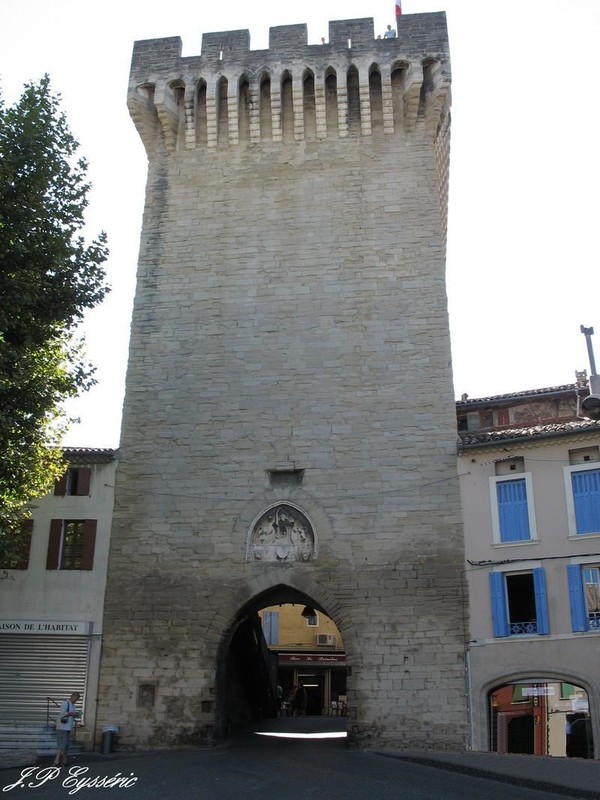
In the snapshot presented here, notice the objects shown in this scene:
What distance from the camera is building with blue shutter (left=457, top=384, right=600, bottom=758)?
559 inches

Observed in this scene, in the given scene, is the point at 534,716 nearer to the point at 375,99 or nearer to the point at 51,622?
the point at 51,622

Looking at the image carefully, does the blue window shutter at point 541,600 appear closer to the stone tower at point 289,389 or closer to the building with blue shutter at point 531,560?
the building with blue shutter at point 531,560

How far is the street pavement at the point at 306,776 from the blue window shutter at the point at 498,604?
2067 mm

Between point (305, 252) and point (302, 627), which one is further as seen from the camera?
point (302, 627)

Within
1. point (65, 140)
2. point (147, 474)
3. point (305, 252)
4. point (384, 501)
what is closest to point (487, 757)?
point (384, 501)

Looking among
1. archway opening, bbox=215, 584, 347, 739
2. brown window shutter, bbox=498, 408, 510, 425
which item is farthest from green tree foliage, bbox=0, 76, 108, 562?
brown window shutter, bbox=498, 408, 510, 425

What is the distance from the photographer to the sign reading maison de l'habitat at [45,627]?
51.6 ft

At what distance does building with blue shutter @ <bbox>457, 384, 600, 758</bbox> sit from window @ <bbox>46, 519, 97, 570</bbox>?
7.21 metres

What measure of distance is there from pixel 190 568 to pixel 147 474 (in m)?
2.14

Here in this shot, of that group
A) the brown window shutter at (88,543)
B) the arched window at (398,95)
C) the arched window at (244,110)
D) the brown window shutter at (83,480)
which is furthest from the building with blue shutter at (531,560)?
the arched window at (244,110)

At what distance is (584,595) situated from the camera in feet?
46.8

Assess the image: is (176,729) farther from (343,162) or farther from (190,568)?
(343,162)

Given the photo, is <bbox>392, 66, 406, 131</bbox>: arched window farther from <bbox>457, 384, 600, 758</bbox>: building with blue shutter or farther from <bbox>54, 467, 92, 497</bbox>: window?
<bbox>54, 467, 92, 497</bbox>: window

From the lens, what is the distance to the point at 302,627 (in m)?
32.8
